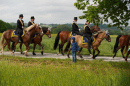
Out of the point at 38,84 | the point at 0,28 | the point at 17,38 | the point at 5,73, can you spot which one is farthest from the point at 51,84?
the point at 0,28

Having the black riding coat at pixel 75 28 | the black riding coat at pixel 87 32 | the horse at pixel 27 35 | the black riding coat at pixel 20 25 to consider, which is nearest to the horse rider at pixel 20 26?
the black riding coat at pixel 20 25

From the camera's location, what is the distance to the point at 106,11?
8195 millimetres

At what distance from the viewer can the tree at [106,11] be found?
8109 millimetres

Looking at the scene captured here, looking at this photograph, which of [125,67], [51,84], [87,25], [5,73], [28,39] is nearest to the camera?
[51,84]

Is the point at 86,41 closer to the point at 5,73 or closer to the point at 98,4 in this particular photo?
the point at 98,4

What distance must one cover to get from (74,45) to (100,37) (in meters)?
3.54

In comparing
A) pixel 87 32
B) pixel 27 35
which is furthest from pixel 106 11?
pixel 27 35

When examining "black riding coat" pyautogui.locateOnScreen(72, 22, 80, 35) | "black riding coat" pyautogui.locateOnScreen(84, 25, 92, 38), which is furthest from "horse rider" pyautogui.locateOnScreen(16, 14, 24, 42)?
"black riding coat" pyautogui.locateOnScreen(84, 25, 92, 38)

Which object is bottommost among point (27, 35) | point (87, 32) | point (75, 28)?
point (27, 35)

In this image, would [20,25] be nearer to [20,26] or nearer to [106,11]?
[20,26]

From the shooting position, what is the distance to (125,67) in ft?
30.3

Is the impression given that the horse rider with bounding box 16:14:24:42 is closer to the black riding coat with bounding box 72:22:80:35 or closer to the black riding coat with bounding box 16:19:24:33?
the black riding coat with bounding box 16:19:24:33

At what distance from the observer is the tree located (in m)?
8.11

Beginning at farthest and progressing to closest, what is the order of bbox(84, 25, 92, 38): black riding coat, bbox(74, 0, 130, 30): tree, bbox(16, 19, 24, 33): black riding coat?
bbox(16, 19, 24, 33): black riding coat
bbox(84, 25, 92, 38): black riding coat
bbox(74, 0, 130, 30): tree
